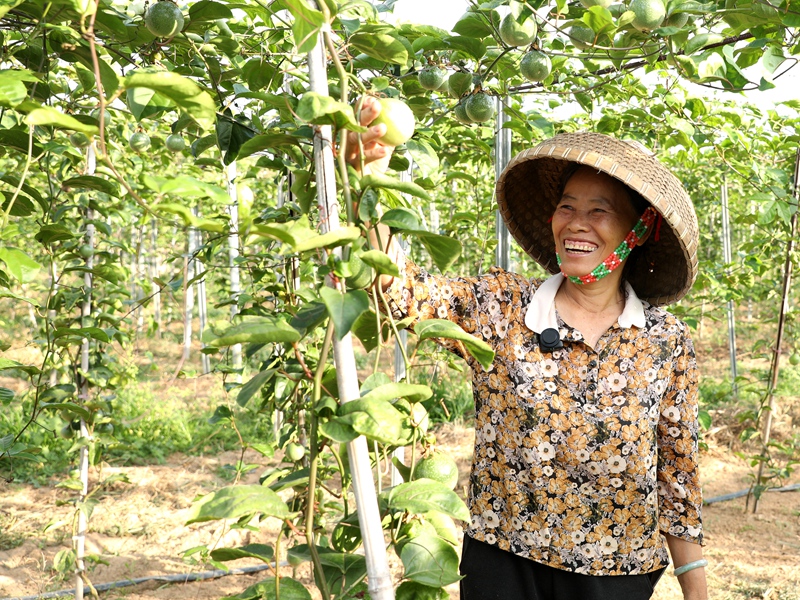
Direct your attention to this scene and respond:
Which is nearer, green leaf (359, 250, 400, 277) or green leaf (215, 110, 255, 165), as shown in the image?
green leaf (359, 250, 400, 277)

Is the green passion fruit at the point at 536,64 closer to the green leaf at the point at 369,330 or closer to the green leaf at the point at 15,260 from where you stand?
the green leaf at the point at 369,330

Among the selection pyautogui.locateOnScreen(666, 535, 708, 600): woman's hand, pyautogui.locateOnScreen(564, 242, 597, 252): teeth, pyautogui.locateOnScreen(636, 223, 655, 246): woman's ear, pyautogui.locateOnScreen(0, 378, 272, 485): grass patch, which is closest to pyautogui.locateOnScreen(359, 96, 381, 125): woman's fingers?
pyautogui.locateOnScreen(564, 242, 597, 252): teeth

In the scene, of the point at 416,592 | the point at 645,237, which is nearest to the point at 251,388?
the point at 416,592

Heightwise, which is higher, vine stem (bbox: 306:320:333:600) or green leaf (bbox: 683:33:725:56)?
green leaf (bbox: 683:33:725:56)

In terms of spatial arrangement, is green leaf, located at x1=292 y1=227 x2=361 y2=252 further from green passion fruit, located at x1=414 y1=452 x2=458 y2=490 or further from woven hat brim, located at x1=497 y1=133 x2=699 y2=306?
woven hat brim, located at x1=497 y1=133 x2=699 y2=306

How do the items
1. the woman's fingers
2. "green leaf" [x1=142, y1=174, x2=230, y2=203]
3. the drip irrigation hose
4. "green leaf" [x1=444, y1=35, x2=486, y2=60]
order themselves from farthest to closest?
the drip irrigation hose
"green leaf" [x1=444, y1=35, x2=486, y2=60]
the woman's fingers
"green leaf" [x1=142, y1=174, x2=230, y2=203]

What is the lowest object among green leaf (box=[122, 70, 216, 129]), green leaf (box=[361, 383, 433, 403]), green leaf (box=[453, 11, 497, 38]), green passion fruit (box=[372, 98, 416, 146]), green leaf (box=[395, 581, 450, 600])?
green leaf (box=[395, 581, 450, 600])

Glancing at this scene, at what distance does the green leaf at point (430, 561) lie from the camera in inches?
32.7

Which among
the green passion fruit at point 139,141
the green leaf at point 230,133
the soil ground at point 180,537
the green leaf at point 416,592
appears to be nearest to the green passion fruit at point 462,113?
the green leaf at point 230,133

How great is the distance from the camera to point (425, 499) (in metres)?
0.83

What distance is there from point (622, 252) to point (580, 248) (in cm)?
10

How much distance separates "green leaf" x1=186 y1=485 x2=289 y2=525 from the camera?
0.72 meters

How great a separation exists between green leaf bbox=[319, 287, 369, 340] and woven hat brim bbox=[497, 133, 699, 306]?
755 mm

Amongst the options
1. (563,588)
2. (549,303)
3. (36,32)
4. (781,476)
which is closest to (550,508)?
(563,588)
